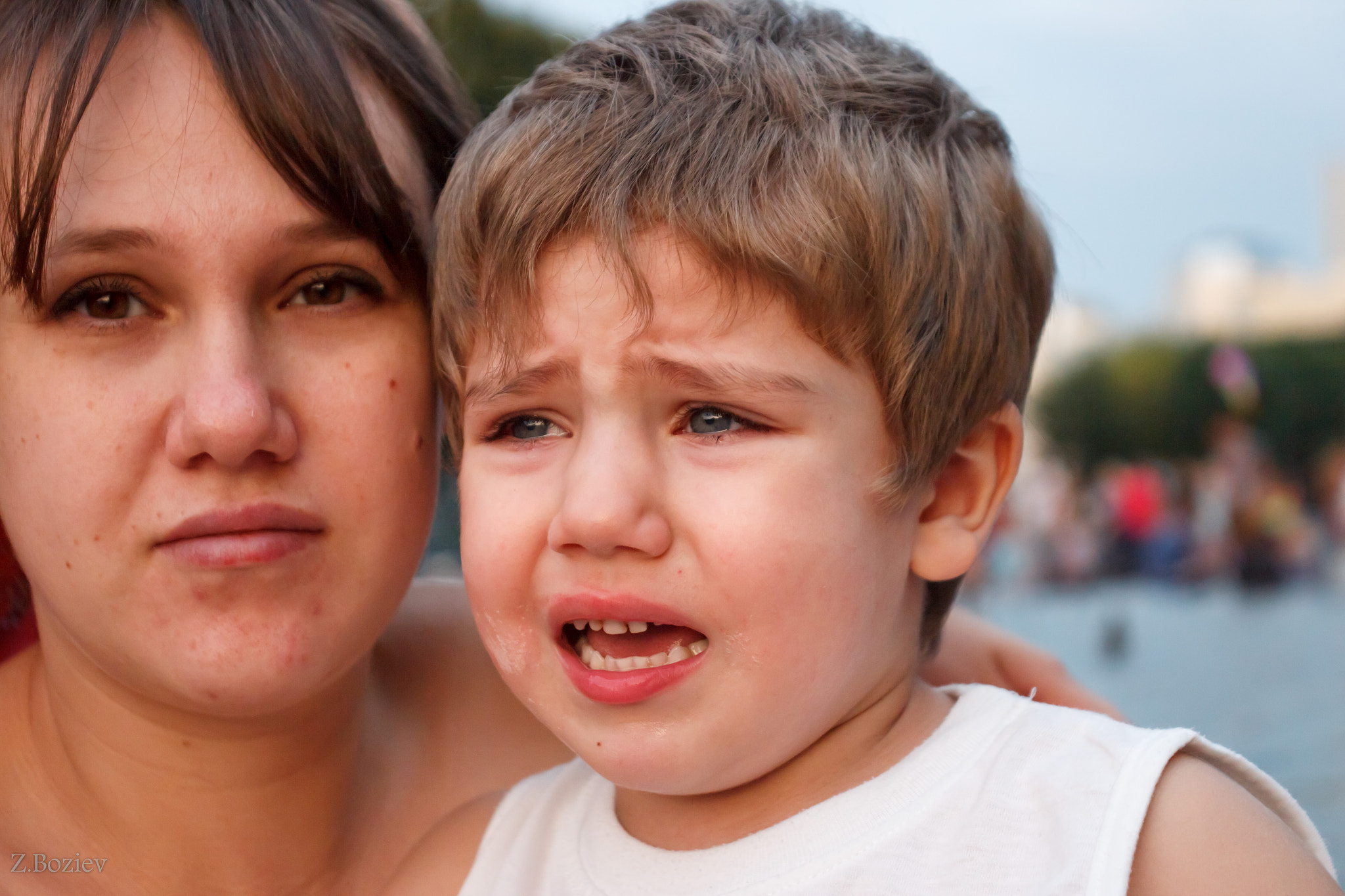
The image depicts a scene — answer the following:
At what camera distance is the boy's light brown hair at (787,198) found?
1707mm

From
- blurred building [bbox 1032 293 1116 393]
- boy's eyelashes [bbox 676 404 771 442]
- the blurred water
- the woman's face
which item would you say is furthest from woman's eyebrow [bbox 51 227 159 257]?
blurred building [bbox 1032 293 1116 393]

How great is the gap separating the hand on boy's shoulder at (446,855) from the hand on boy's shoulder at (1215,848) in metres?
1.13

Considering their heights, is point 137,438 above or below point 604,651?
above

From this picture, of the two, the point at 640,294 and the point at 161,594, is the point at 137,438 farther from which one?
the point at 640,294

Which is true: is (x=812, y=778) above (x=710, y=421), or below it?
below

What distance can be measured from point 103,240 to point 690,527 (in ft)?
3.05

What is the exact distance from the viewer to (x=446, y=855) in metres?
2.15

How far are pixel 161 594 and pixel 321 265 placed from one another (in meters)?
0.55

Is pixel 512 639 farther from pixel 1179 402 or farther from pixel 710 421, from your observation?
pixel 1179 402

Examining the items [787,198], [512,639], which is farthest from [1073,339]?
[512,639]

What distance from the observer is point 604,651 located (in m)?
1.76

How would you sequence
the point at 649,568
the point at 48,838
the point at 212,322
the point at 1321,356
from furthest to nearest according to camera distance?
the point at 1321,356, the point at 48,838, the point at 212,322, the point at 649,568

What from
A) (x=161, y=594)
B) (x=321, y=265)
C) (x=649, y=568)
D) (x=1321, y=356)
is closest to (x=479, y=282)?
(x=321, y=265)

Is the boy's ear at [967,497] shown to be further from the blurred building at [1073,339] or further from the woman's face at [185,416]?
the blurred building at [1073,339]
